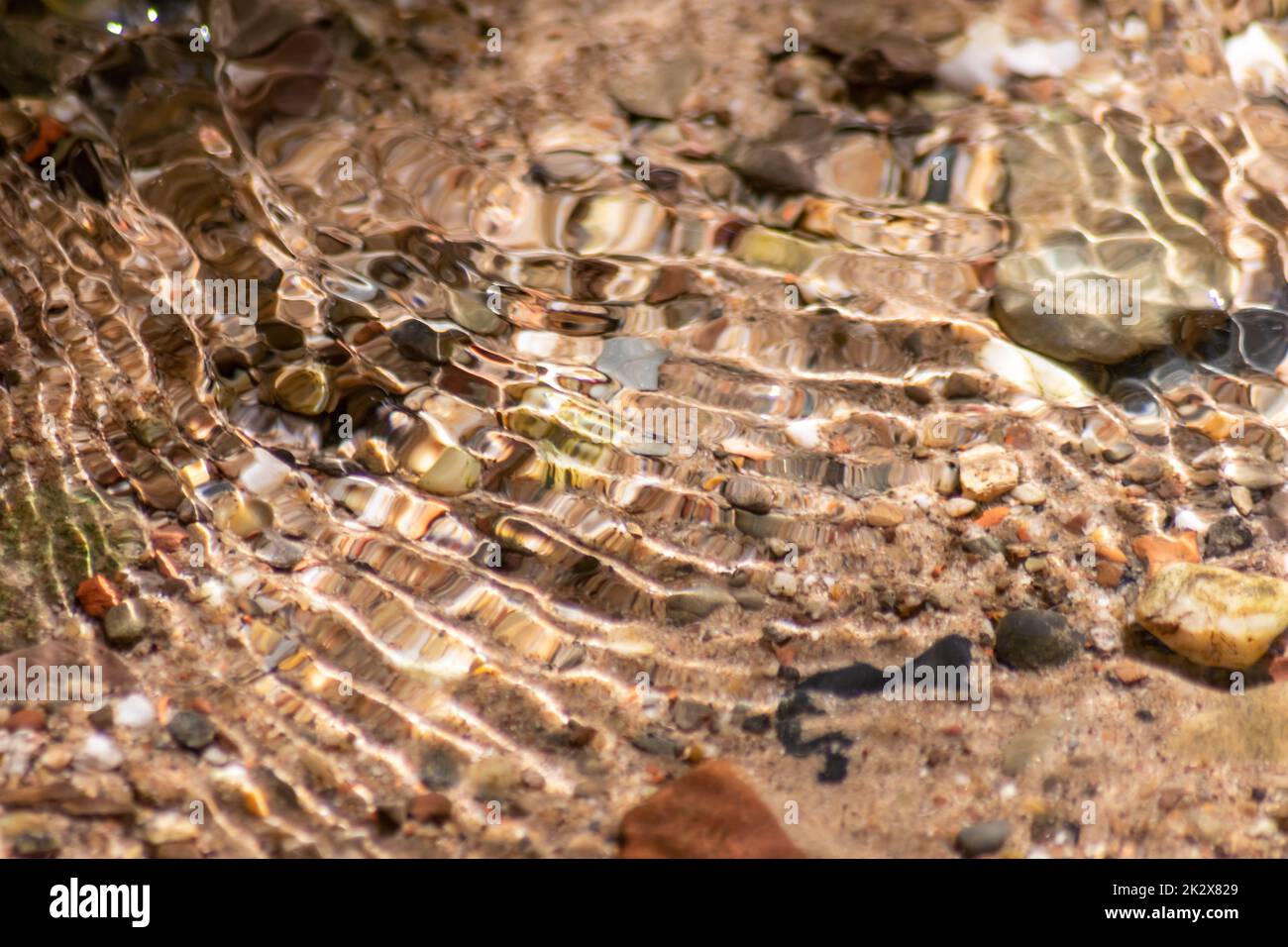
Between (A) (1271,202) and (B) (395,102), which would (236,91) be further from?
(A) (1271,202)

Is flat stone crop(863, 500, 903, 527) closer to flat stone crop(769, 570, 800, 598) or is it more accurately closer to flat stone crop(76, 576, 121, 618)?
flat stone crop(769, 570, 800, 598)

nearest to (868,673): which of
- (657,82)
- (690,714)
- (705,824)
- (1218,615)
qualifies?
(690,714)

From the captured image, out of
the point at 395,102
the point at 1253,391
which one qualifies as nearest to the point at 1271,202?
the point at 1253,391

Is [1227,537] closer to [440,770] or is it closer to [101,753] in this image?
[440,770]

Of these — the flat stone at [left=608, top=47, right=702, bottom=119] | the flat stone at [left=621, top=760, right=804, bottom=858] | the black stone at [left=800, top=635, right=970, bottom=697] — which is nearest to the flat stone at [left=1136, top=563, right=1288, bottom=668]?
the black stone at [left=800, top=635, right=970, bottom=697]

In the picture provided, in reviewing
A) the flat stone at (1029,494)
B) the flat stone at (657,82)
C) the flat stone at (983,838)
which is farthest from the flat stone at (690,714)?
the flat stone at (657,82)
